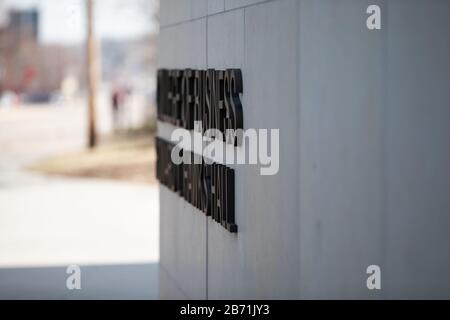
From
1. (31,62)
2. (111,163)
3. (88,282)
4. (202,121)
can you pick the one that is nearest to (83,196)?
(111,163)

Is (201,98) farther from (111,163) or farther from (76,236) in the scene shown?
(111,163)

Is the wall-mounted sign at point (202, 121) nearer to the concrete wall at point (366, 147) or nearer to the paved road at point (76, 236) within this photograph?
the concrete wall at point (366, 147)

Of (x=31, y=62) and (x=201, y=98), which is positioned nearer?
(x=201, y=98)

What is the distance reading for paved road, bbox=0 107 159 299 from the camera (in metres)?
13.1

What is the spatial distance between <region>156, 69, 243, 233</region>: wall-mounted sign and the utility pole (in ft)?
70.7

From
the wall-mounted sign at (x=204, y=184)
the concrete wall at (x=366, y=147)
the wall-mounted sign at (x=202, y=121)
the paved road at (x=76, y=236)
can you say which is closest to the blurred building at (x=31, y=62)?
the paved road at (x=76, y=236)

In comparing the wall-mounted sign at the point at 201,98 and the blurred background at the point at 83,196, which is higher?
the wall-mounted sign at the point at 201,98

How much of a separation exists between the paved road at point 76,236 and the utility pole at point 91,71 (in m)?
2.65

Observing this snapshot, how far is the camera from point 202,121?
9.07 metres

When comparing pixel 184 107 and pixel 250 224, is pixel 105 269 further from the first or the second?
pixel 250 224

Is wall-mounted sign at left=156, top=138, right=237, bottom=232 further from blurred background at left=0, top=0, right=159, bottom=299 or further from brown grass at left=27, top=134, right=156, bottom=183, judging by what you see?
brown grass at left=27, top=134, right=156, bottom=183

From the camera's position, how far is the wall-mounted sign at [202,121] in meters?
7.79

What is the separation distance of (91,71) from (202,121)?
25233 mm
